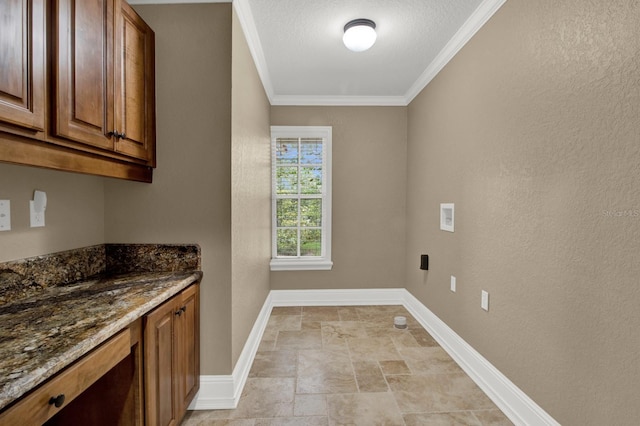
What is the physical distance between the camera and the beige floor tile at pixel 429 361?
237 cm

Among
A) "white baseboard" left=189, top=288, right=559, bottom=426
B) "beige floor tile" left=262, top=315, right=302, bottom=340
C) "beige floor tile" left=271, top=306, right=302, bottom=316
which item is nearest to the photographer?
"white baseboard" left=189, top=288, right=559, bottom=426

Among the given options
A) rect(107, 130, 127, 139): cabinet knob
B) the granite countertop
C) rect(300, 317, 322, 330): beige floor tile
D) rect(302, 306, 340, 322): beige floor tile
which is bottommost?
rect(300, 317, 322, 330): beige floor tile

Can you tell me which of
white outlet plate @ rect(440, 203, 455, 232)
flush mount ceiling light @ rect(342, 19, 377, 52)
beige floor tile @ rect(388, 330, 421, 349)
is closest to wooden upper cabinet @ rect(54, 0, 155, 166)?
flush mount ceiling light @ rect(342, 19, 377, 52)

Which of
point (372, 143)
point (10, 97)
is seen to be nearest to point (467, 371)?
point (372, 143)

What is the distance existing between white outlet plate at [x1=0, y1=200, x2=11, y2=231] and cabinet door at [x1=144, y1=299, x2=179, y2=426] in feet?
2.32

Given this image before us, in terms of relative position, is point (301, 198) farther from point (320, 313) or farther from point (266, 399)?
point (266, 399)

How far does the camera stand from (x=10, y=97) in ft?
3.15

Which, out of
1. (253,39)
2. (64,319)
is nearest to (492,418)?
(64,319)

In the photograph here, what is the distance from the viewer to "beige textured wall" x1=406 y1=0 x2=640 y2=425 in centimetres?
123

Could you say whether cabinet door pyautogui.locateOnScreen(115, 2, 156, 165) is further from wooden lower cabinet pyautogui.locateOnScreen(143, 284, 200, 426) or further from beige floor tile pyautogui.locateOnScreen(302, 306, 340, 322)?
beige floor tile pyautogui.locateOnScreen(302, 306, 340, 322)

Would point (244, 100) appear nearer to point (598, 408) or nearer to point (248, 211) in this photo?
point (248, 211)

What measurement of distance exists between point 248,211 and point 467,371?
2.11 meters

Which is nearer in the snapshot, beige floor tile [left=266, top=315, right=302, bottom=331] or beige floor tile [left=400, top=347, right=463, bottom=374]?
beige floor tile [left=400, top=347, right=463, bottom=374]

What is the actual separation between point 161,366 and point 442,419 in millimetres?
1629
